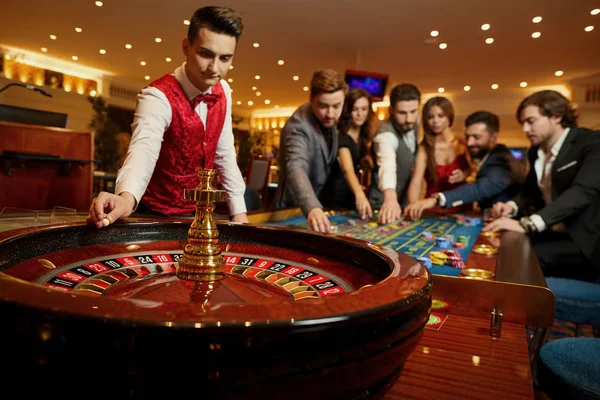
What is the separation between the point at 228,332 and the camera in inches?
14.3

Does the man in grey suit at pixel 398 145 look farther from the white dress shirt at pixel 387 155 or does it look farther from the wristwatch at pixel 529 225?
the wristwatch at pixel 529 225

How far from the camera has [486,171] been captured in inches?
139

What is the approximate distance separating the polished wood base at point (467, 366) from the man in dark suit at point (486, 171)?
241 centimetres

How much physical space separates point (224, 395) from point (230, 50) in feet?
4.46

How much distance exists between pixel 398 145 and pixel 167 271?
2811 mm

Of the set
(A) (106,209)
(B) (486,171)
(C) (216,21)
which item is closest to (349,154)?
(B) (486,171)

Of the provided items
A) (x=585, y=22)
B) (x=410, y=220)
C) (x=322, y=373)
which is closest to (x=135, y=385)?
(x=322, y=373)

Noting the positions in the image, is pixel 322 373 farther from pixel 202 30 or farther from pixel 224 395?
pixel 202 30

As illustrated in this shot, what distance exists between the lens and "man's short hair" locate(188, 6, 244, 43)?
4.84 feet

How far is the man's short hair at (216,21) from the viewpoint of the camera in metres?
1.48

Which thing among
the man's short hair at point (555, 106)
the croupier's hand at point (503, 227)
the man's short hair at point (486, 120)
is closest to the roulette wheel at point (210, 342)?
the croupier's hand at point (503, 227)

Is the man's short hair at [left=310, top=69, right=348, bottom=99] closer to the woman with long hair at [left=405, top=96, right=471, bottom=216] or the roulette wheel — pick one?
the woman with long hair at [left=405, top=96, right=471, bottom=216]

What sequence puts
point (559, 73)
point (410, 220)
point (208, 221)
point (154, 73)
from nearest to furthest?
point (208, 221) → point (410, 220) → point (559, 73) → point (154, 73)

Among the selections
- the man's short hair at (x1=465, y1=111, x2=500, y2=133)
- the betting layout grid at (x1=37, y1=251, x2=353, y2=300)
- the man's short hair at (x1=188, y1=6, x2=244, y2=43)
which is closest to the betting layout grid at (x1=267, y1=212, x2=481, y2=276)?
the betting layout grid at (x1=37, y1=251, x2=353, y2=300)
